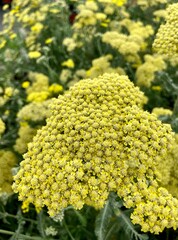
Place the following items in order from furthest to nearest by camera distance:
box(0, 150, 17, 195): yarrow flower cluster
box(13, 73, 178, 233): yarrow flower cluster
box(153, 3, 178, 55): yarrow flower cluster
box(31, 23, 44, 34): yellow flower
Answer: box(31, 23, 44, 34): yellow flower → box(0, 150, 17, 195): yarrow flower cluster → box(153, 3, 178, 55): yarrow flower cluster → box(13, 73, 178, 233): yarrow flower cluster

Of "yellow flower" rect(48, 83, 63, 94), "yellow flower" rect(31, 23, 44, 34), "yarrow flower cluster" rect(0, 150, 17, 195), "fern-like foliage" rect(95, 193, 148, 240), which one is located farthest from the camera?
"yellow flower" rect(31, 23, 44, 34)

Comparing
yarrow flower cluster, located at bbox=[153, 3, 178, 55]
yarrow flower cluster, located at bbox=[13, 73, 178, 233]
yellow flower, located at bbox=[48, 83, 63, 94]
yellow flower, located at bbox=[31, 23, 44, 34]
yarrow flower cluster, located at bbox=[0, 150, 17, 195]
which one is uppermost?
yarrow flower cluster, located at bbox=[153, 3, 178, 55]

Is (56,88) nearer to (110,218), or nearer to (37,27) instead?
(37,27)

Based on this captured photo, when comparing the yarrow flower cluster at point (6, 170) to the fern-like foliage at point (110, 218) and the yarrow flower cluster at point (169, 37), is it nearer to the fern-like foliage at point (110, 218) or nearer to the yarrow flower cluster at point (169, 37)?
the fern-like foliage at point (110, 218)

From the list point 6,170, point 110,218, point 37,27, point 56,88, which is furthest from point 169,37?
point 37,27

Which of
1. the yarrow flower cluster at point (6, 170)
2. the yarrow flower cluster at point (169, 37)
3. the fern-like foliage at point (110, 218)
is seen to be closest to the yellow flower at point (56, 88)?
the yarrow flower cluster at point (6, 170)

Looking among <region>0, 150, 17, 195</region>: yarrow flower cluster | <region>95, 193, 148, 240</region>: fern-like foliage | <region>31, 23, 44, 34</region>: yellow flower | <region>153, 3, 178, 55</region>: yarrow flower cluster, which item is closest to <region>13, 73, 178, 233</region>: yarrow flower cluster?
<region>95, 193, 148, 240</region>: fern-like foliage

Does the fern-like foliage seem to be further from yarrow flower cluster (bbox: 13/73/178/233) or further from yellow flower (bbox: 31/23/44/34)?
yellow flower (bbox: 31/23/44/34)
